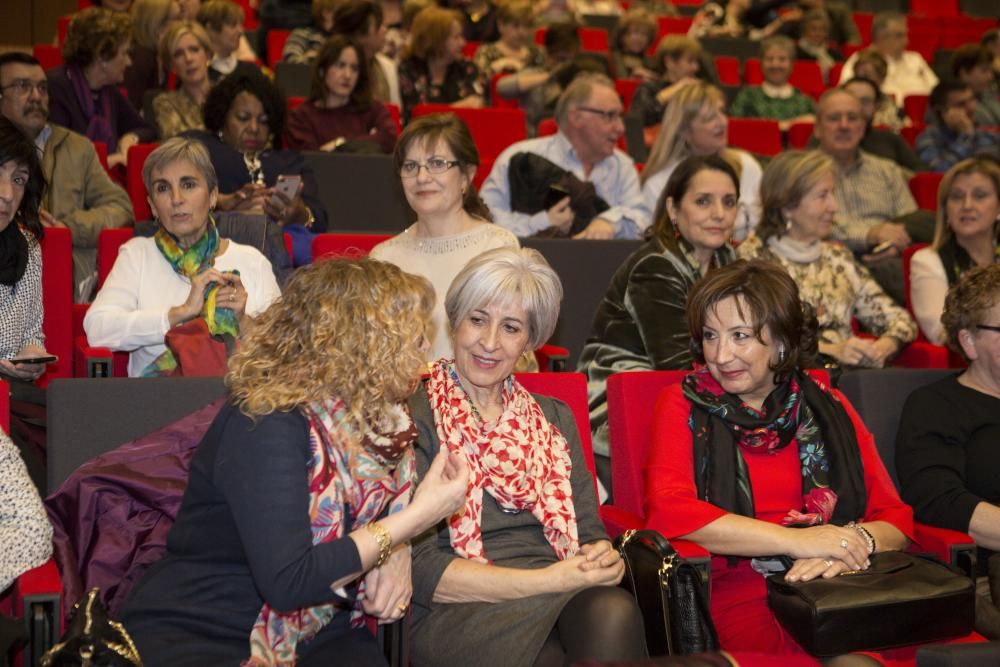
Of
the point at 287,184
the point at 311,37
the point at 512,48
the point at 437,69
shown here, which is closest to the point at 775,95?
the point at 512,48

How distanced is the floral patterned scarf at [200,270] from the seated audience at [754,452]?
1120 millimetres

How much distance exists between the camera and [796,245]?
12.4 ft

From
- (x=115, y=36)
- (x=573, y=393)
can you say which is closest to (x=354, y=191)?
(x=115, y=36)

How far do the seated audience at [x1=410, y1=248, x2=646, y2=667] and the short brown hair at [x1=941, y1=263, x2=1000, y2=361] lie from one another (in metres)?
1.10

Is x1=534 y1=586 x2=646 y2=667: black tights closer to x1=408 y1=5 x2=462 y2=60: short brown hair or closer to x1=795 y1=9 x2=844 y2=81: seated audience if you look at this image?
x1=408 y1=5 x2=462 y2=60: short brown hair

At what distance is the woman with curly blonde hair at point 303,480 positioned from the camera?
1.90 m

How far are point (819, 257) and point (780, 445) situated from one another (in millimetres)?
1261

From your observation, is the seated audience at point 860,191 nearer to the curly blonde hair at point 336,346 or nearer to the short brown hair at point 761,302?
the short brown hair at point 761,302

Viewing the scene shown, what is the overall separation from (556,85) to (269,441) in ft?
14.8

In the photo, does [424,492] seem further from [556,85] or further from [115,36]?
[556,85]

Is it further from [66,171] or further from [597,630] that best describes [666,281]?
[66,171]

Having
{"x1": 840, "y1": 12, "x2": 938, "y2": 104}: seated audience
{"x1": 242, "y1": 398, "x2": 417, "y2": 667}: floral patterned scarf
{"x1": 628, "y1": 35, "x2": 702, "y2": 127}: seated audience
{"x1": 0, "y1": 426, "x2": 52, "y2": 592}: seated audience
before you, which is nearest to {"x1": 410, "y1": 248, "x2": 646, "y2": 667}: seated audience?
{"x1": 242, "y1": 398, "x2": 417, "y2": 667}: floral patterned scarf

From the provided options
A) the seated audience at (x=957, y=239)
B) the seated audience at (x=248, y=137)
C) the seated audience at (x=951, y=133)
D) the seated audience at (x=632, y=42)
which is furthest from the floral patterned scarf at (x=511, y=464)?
the seated audience at (x=632, y=42)

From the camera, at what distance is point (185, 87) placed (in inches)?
201
